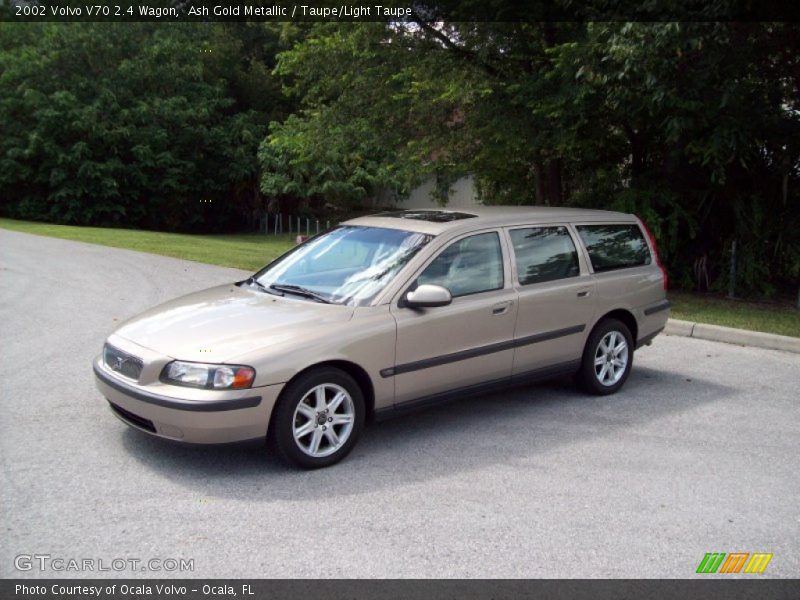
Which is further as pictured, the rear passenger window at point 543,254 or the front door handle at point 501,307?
the rear passenger window at point 543,254

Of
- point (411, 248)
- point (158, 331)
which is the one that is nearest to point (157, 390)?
point (158, 331)

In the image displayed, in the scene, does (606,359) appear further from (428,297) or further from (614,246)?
(428,297)

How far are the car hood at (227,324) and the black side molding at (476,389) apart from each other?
29.6 inches

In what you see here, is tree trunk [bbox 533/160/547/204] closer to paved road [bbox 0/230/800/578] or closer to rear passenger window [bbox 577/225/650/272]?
rear passenger window [bbox 577/225/650/272]

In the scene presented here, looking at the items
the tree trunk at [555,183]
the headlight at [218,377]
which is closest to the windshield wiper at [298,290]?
the headlight at [218,377]

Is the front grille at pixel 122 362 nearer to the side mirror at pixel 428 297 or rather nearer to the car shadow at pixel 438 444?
the car shadow at pixel 438 444

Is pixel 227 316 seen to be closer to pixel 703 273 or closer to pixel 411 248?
pixel 411 248

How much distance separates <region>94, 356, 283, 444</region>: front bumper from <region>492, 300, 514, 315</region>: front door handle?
1.88m

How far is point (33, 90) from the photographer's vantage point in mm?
34375

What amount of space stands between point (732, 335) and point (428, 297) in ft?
18.4

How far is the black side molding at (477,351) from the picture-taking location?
17.5 ft

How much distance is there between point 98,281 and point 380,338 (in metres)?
9.43

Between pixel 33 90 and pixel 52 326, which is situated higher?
pixel 33 90

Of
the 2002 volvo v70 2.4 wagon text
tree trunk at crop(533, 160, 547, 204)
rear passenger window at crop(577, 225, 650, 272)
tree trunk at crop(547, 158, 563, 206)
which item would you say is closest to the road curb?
the 2002 volvo v70 2.4 wagon text
